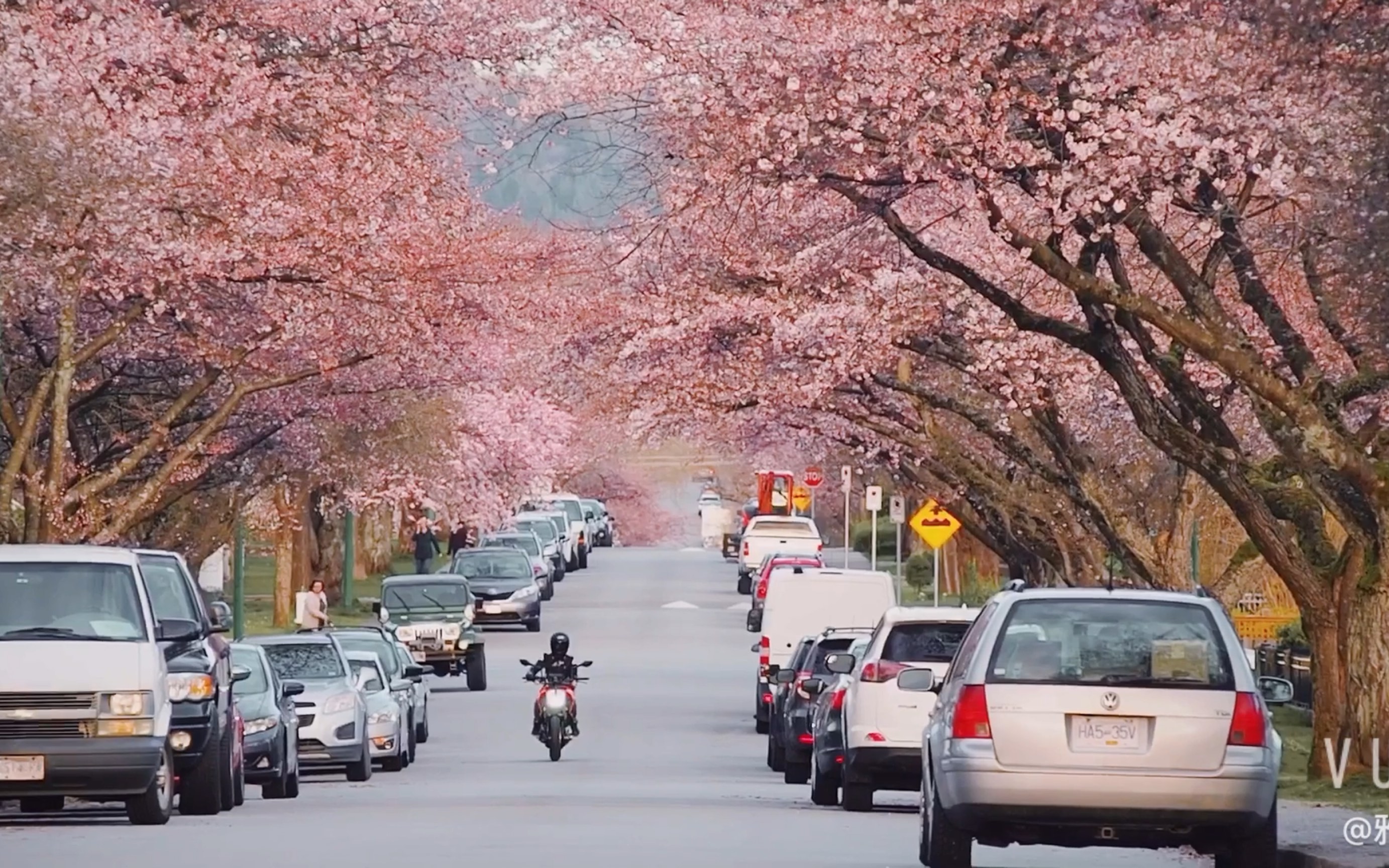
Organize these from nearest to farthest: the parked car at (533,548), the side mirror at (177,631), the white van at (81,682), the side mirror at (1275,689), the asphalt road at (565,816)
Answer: the side mirror at (1275,689), the asphalt road at (565,816), the white van at (81,682), the side mirror at (177,631), the parked car at (533,548)

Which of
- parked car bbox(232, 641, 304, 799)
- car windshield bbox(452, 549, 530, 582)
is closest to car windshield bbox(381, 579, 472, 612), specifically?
car windshield bbox(452, 549, 530, 582)

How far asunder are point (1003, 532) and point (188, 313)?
16635mm

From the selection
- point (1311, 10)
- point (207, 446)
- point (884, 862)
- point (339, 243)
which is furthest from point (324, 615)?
point (1311, 10)

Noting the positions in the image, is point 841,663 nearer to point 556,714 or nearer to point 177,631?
point 177,631

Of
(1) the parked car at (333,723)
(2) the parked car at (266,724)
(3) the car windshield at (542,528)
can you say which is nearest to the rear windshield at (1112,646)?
(2) the parked car at (266,724)

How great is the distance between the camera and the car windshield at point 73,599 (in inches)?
712

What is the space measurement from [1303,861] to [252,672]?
37.6 ft

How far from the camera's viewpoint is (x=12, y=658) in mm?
17547

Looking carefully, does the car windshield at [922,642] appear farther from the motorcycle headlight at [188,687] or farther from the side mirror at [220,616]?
the motorcycle headlight at [188,687]

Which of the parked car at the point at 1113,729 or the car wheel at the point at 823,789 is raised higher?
the parked car at the point at 1113,729

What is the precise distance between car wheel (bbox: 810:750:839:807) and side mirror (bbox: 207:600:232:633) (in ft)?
16.1

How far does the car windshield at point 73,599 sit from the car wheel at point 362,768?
873cm

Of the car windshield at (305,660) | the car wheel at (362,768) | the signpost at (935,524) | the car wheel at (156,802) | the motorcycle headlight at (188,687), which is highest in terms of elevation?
the signpost at (935,524)

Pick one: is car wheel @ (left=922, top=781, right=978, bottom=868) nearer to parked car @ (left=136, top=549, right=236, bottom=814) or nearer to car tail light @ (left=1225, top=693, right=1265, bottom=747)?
car tail light @ (left=1225, top=693, right=1265, bottom=747)
